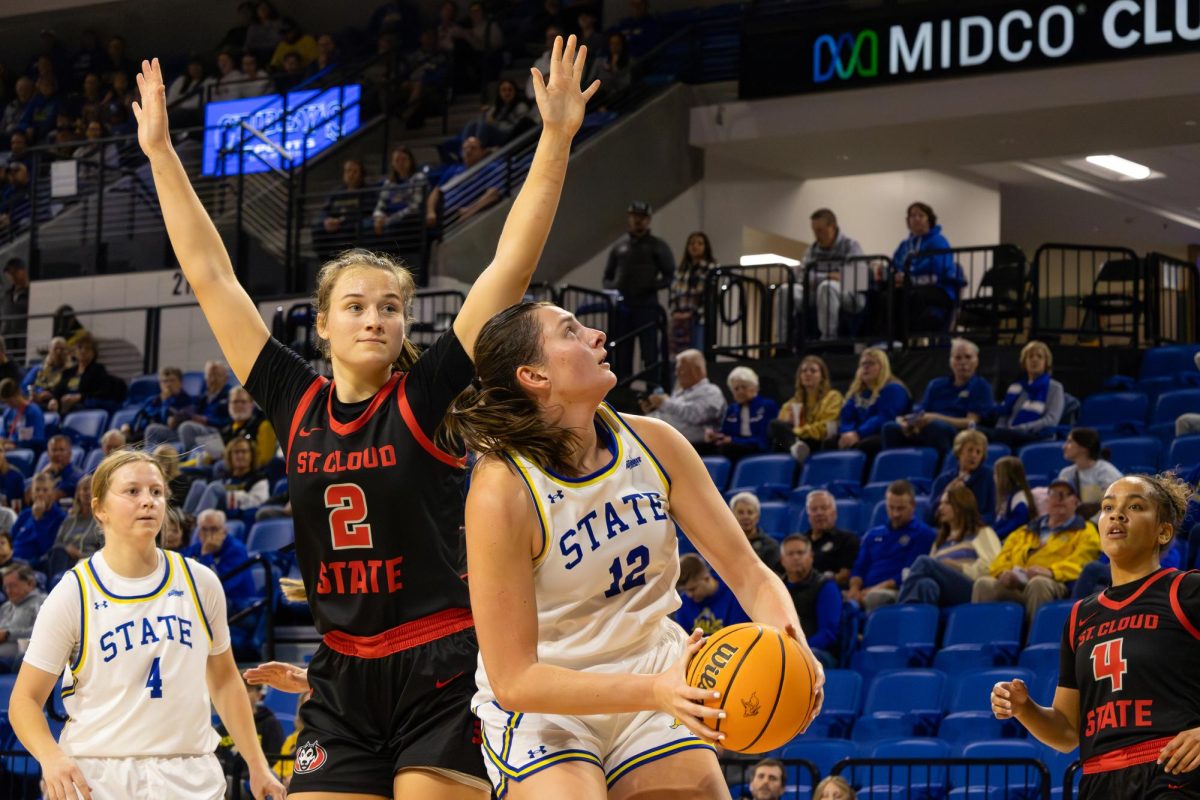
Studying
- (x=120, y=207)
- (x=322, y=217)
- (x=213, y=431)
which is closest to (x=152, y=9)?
(x=120, y=207)

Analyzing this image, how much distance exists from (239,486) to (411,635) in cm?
1003

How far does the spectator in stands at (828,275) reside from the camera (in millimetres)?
13844

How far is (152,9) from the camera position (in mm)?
24266

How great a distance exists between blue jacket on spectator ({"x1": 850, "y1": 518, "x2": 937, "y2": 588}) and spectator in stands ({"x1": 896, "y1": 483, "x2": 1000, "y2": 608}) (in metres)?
0.09

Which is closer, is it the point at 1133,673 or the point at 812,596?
the point at 1133,673

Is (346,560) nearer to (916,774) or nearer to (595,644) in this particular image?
(595,644)

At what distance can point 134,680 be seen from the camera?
5.26 m

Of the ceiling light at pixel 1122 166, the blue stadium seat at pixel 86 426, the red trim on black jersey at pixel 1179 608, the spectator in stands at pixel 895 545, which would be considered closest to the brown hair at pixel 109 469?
the red trim on black jersey at pixel 1179 608

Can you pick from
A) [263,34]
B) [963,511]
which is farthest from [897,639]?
[263,34]

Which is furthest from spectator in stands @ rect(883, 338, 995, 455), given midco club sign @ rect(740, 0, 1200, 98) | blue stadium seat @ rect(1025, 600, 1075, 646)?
midco club sign @ rect(740, 0, 1200, 98)

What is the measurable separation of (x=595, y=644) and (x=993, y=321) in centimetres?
1033

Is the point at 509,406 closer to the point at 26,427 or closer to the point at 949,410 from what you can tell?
the point at 949,410

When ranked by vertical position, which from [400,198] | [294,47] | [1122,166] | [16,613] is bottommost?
[16,613]

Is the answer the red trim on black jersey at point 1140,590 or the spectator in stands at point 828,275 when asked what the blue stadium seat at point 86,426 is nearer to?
the spectator in stands at point 828,275
